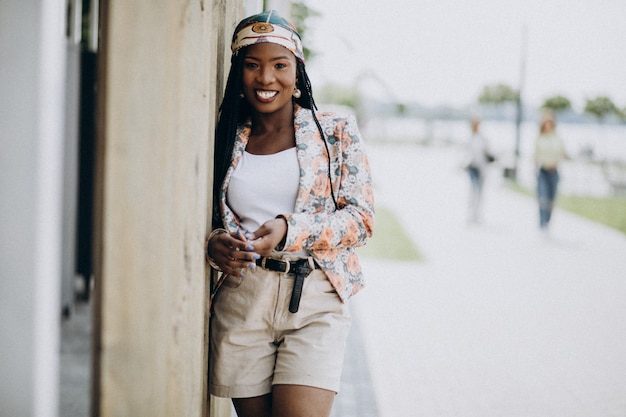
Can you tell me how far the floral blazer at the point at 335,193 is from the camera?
2.61 meters

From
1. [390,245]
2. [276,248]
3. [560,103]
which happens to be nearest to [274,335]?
[276,248]

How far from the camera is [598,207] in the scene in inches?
730

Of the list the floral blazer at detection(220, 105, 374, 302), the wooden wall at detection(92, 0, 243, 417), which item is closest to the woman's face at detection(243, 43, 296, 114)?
the floral blazer at detection(220, 105, 374, 302)

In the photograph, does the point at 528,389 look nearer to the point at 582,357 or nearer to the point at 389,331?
the point at 582,357

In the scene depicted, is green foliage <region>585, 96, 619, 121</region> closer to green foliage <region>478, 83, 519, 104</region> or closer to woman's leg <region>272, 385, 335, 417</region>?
green foliage <region>478, 83, 519, 104</region>

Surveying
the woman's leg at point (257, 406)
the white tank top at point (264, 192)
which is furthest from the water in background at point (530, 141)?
the woman's leg at point (257, 406)

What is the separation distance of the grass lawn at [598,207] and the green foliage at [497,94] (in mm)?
45633

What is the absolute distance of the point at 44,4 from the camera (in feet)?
5.41

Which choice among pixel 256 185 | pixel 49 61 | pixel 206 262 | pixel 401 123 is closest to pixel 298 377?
pixel 206 262

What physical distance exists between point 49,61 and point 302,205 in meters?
1.17

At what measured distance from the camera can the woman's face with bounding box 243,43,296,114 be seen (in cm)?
264

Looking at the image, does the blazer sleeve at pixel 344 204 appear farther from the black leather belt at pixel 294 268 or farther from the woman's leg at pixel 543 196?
the woman's leg at pixel 543 196

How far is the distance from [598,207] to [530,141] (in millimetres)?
35171

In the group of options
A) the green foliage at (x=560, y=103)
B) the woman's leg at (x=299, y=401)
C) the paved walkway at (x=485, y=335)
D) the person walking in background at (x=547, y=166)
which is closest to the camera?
the woman's leg at (x=299, y=401)
